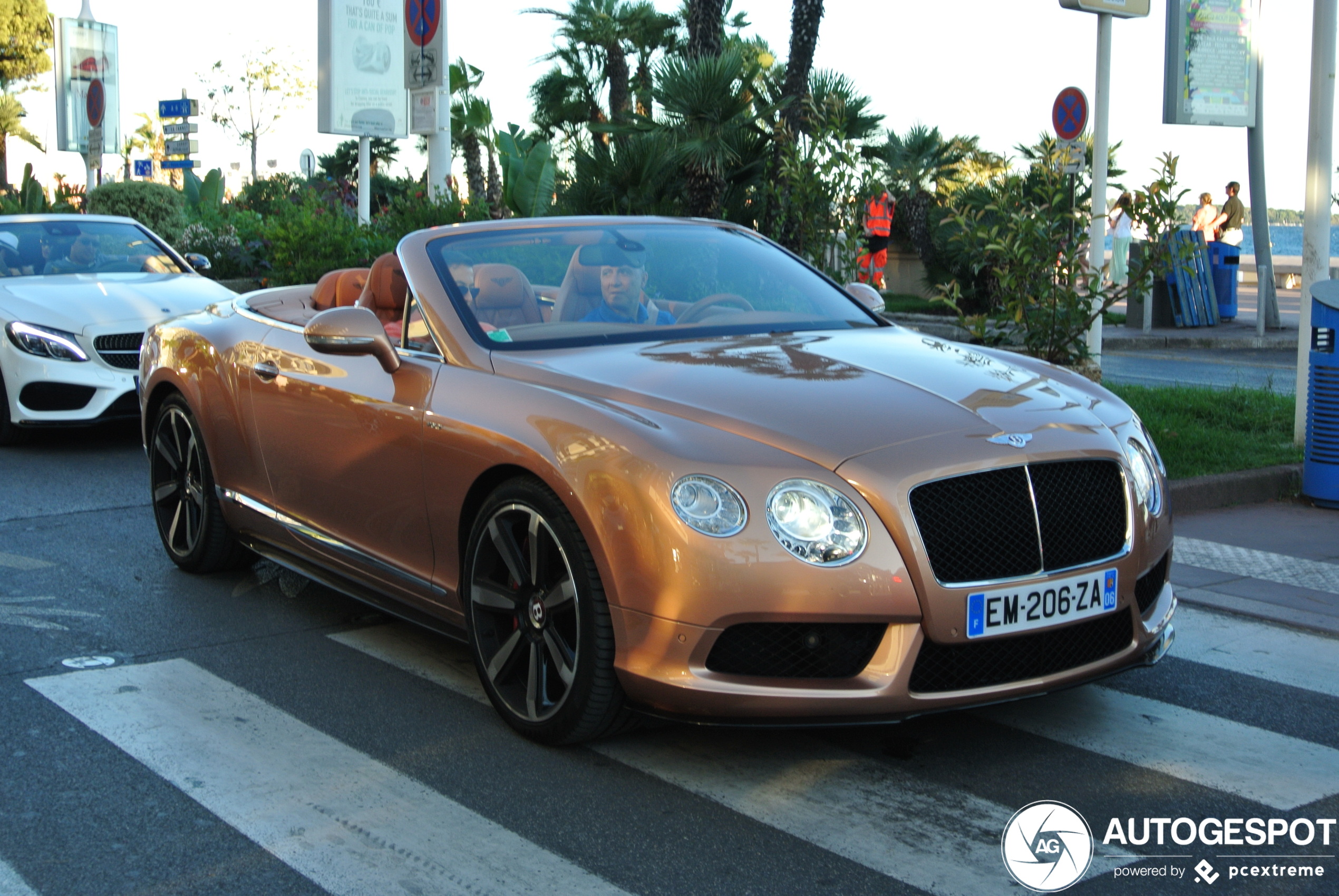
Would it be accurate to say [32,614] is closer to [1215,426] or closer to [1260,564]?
[1260,564]

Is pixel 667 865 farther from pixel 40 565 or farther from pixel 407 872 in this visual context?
pixel 40 565

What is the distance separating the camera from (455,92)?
43719 mm

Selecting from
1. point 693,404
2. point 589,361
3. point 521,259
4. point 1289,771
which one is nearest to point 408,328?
point 521,259

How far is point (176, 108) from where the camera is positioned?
2480 centimetres

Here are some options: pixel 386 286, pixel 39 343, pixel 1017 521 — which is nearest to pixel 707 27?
pixel 39 343

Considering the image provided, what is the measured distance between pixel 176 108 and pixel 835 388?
23416 millimetres

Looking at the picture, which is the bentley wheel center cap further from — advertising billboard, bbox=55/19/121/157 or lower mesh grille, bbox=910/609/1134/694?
advertising billboard, bbox=55/19/121/157

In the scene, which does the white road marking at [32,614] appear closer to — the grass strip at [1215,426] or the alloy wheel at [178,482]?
the alloy wheel at [178,482]

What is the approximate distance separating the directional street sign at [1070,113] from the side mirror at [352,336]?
31.4ft

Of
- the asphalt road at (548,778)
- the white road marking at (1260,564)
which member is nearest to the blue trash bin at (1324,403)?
the white road marking at (1260,564)

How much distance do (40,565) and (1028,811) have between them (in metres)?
4.62

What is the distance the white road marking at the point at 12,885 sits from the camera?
10.4 feet

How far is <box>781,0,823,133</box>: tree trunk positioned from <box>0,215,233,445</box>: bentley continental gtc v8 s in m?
13.3

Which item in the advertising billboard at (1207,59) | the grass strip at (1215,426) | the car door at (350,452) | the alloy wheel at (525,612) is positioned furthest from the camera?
the advertising billboard at (1207,59)
